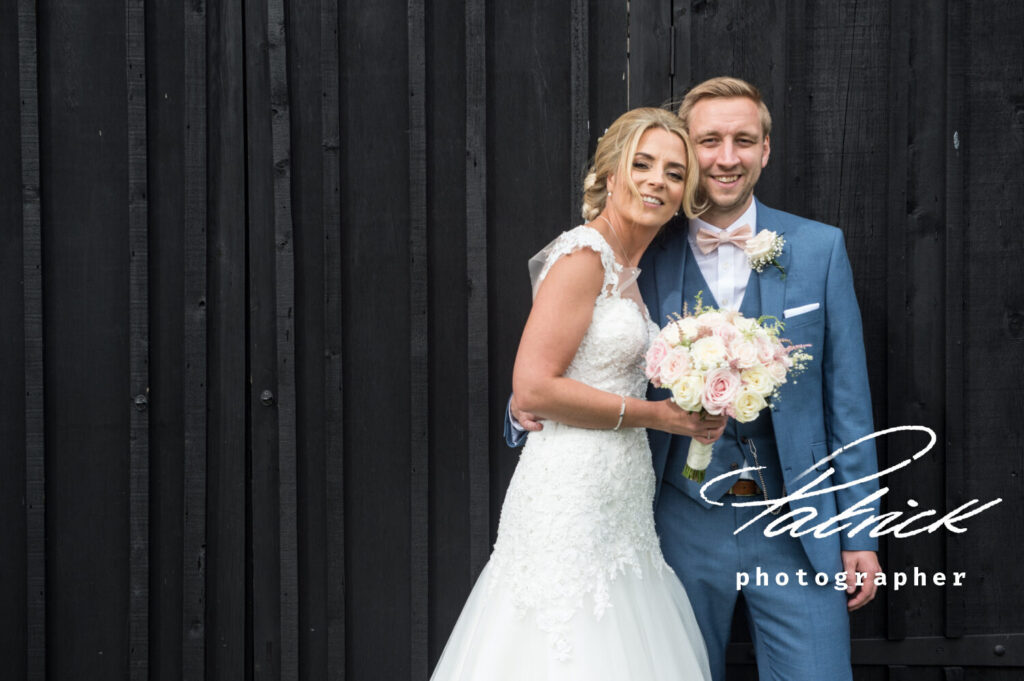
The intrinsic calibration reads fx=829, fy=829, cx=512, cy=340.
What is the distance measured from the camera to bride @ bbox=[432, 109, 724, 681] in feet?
7.89

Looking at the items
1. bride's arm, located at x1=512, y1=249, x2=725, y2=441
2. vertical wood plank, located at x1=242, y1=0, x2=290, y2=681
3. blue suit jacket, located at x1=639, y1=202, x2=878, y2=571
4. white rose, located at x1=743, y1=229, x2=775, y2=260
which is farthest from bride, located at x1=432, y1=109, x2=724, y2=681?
vertical wood plank, located at x1=242, y1=0, x2=290, y2=681

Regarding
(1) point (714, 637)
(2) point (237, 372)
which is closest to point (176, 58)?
(2) point (237, 372)

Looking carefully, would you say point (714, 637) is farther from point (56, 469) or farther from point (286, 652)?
point (56, 469)

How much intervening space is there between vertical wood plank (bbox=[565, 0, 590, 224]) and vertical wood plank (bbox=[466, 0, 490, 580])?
1.11 ft

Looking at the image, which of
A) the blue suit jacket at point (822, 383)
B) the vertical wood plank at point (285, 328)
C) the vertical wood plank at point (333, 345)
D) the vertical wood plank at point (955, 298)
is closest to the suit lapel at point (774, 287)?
the blue suit jacket at point (822, 383)

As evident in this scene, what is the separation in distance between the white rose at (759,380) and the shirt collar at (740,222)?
623mm

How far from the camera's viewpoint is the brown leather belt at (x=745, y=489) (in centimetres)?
257

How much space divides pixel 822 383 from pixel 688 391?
2.08ft

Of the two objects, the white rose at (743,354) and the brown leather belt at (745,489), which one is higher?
the white rose at (743,354)

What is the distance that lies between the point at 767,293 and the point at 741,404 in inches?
20.0

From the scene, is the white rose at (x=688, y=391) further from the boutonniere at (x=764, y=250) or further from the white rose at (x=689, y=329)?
the boutonniere at (x=764, y=250)

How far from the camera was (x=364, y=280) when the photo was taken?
10.8ft

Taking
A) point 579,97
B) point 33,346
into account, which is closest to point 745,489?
point 579,97

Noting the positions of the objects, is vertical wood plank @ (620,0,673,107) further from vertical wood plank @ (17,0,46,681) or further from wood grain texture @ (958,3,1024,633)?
vertical wood plank @ (17,0,46,681)
